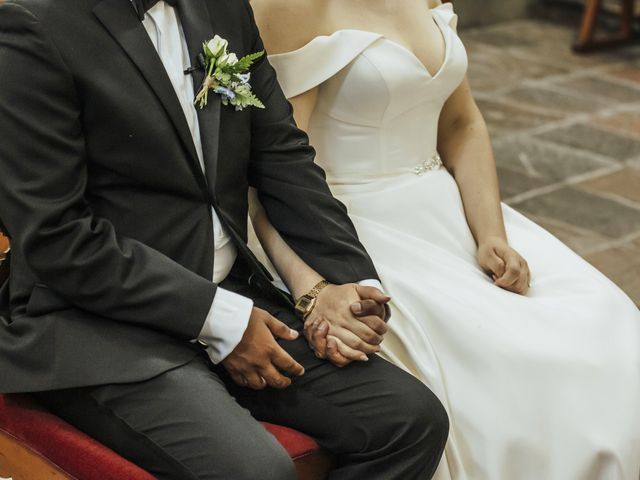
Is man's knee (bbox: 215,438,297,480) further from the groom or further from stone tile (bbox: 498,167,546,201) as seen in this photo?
stone tile (bbox: 498,167,546,201)

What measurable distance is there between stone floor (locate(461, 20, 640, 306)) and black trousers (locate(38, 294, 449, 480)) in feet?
6.68

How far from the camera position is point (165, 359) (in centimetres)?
201

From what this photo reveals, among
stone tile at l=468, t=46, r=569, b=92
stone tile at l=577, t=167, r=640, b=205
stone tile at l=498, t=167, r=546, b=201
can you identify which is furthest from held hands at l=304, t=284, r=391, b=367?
stone tile at l=468, t=46, r=569, b=92

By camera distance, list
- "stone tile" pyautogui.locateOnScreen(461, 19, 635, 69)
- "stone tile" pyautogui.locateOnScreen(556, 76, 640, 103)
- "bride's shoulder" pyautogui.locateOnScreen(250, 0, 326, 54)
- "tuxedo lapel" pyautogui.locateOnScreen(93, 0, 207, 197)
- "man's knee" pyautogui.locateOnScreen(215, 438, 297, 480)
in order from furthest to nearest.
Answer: "stone tile" pyautogui.locateOnScreen(461, 19, 635, 69) → "stone tile" pyautogui.locateOnScreen(556, 76, 640, 103) → "bride's shoulder" pyautogui.locateOnScreen(250, 0, 326, 54) → "tuxedo lapel" pyautogui.locateOnScreen(93, 0, 207, 197) → "man's knee" pyautogui.locateOnScreen(215, 438, 297, 480)

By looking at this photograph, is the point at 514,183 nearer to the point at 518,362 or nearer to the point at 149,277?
the point at 518,362

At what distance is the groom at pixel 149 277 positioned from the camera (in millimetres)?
1907

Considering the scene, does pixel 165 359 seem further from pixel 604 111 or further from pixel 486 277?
pixel 604 111

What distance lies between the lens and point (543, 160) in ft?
17.3

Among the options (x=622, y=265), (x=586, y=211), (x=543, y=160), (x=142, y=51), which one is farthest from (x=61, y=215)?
(x=543, y=160)

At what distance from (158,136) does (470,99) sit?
111 cm

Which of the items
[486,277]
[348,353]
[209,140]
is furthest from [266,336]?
[486,277]

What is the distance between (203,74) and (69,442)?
Answer: 0.76m

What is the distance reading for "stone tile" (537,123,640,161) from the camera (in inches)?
215

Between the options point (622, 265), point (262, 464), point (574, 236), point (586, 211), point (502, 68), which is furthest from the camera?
point (502, 68)
